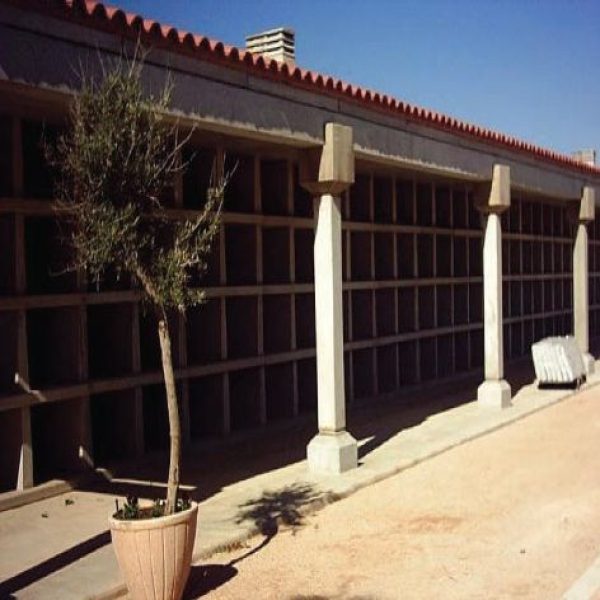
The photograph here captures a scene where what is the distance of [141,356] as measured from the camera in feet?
30.1

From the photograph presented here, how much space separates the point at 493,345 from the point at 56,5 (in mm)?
8907

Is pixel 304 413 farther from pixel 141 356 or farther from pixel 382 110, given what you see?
pixel 382 110

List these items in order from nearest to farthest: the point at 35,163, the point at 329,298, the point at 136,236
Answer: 1. the point at 136,236
2. the point at 35,163
3. the point at 329,298

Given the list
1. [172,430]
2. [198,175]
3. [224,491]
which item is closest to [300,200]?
[198,175]

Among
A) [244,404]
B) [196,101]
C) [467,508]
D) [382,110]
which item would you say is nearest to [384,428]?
[244,404]

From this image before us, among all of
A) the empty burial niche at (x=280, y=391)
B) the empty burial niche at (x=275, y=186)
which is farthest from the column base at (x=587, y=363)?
the empty burial niche at (x=275, y=186)

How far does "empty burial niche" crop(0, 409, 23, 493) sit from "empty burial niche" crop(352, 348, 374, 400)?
635cm

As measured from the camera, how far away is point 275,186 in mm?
11156

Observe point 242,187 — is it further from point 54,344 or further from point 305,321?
point 54,344

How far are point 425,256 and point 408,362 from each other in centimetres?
209

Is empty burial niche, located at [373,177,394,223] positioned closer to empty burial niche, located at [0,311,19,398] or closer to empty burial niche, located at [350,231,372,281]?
empty burial niche, located at [350,231,372,281]

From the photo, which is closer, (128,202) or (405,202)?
(128,202)

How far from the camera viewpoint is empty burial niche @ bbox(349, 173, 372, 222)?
1296 cm

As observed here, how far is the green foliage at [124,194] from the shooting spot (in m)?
5.14
